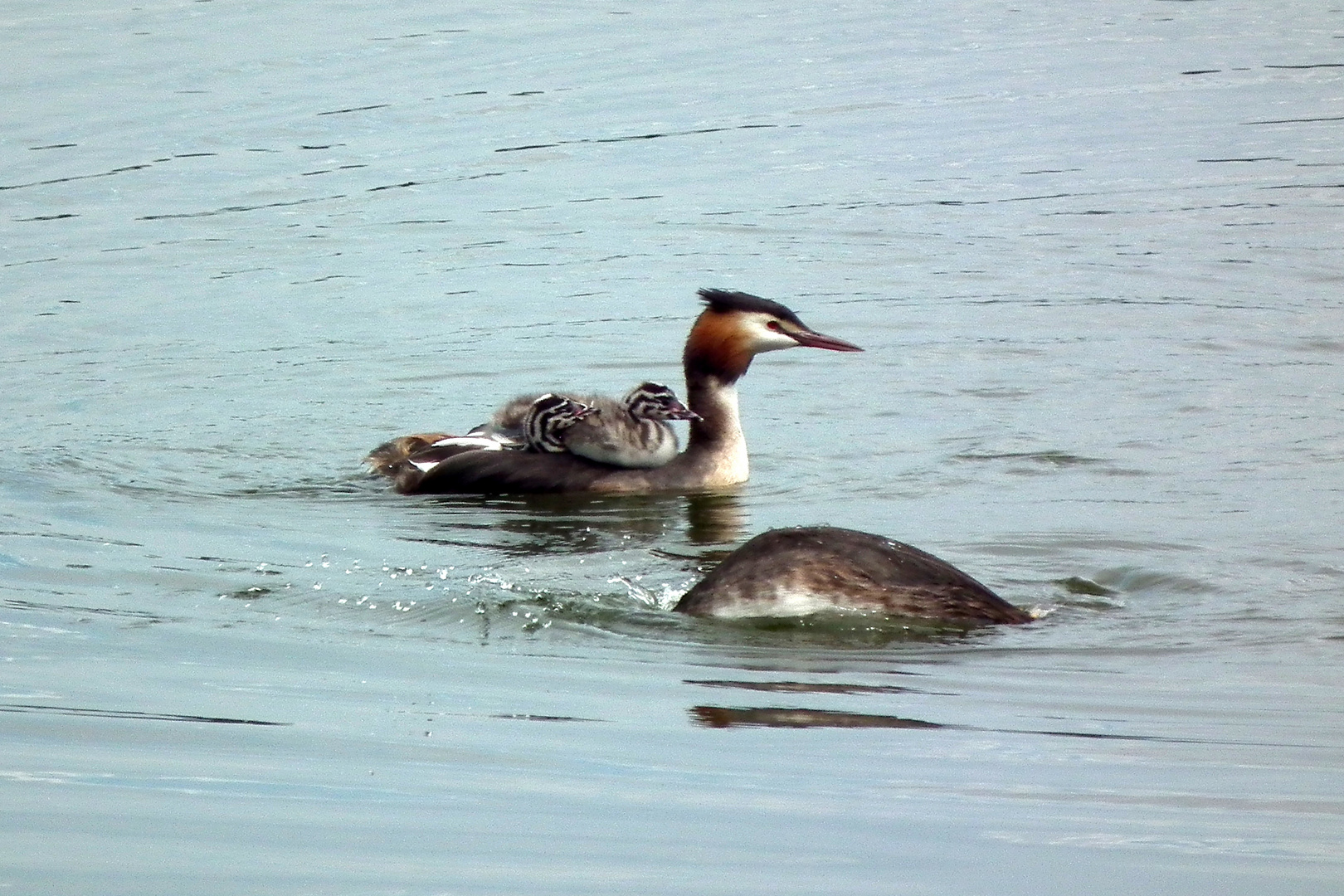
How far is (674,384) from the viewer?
1430 centimetres

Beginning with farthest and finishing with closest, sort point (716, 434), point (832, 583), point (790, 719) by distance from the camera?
point (716, 434) → point (832, 583) → point (790, 719)

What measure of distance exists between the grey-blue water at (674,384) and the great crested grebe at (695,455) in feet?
0.73

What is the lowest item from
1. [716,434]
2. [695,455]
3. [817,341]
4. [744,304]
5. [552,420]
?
[695,455]

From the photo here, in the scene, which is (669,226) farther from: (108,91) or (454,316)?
(108,91)

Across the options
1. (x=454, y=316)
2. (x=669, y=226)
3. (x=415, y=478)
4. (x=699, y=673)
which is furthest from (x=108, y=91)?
(x=699, y=673)

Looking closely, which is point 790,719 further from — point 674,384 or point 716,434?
point 674,384

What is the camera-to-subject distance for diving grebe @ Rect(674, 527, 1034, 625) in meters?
7.45

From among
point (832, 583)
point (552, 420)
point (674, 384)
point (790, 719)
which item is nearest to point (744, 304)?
point (552, 420)

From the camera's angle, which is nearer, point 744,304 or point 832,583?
point 832,583

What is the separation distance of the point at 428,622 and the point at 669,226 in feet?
38.5

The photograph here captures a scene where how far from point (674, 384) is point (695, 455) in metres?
2.78

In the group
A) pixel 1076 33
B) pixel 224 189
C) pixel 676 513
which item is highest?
pixel 1076 33

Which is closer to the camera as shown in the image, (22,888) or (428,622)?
(22,888)

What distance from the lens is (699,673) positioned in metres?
6.84
